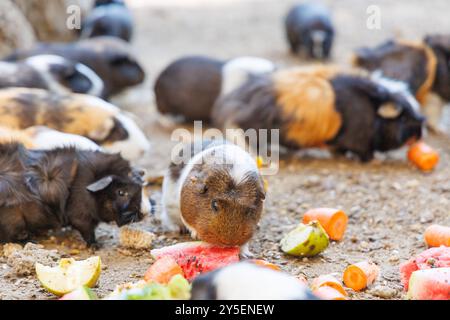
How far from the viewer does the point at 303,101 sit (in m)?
4.50

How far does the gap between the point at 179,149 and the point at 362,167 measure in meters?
1.59

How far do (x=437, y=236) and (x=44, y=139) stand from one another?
6.52 feet

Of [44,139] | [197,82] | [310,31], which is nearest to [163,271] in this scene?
[44,139]

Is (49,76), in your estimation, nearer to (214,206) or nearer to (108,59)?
(108,59)

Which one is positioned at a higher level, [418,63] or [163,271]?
[418,63]

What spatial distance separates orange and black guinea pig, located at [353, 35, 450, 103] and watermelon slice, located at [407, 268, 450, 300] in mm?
3021

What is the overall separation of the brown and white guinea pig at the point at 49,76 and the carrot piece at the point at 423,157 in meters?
2.31

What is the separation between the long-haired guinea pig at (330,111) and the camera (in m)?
4.51

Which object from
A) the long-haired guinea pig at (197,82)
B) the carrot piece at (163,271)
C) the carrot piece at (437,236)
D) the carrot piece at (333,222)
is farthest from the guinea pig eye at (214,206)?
the long-haired guinea pig at (197,82)

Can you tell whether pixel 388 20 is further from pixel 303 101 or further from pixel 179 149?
pixel 179 149

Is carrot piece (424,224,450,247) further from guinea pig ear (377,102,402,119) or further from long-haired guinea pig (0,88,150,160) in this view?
long-haired guinea pig (0,88,150,160)

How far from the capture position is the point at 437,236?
3.13m

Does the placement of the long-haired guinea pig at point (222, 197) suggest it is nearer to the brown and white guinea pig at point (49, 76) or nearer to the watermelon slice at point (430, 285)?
the watermelon slice at point (430, 285)
